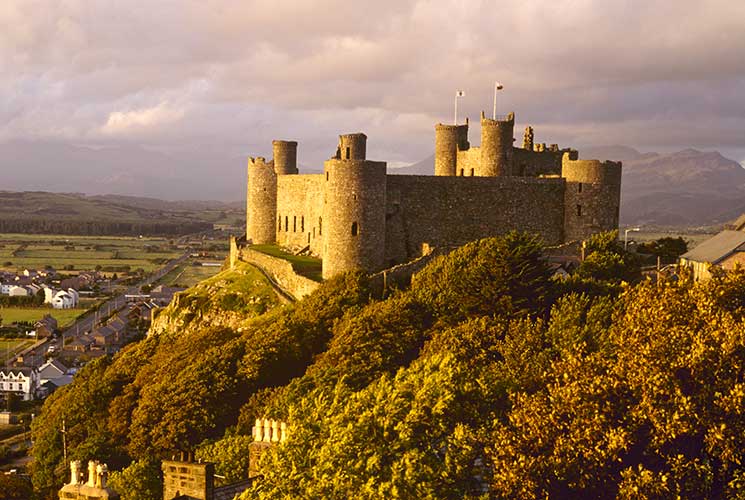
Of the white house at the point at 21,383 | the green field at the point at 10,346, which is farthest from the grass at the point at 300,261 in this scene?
the green field at the point at 10,346

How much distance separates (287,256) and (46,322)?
8083 cm

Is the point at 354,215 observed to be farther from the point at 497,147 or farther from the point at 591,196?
the point at 591,196

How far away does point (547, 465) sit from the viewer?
18.5 metres

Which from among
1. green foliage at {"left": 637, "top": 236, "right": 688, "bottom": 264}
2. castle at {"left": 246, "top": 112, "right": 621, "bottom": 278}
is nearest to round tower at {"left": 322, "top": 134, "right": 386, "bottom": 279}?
castle at {"left": 246, "top": 112, "right": 621, "bottom": 278}

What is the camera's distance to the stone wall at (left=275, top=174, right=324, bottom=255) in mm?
55469

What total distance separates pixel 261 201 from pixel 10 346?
6878 cm

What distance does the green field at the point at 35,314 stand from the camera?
449 ft

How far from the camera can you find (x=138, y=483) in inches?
1156

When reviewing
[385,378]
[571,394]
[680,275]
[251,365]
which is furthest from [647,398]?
[251,365]

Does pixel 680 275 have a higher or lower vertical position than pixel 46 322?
higher

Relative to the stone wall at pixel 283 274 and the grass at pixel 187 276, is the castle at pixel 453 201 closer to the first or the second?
the stone wall at pixel 283 274

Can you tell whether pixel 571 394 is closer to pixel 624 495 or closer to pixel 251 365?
pixel 624 495

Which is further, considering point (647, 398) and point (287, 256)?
point (287, 256)

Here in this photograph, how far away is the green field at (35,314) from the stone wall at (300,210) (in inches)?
3243
